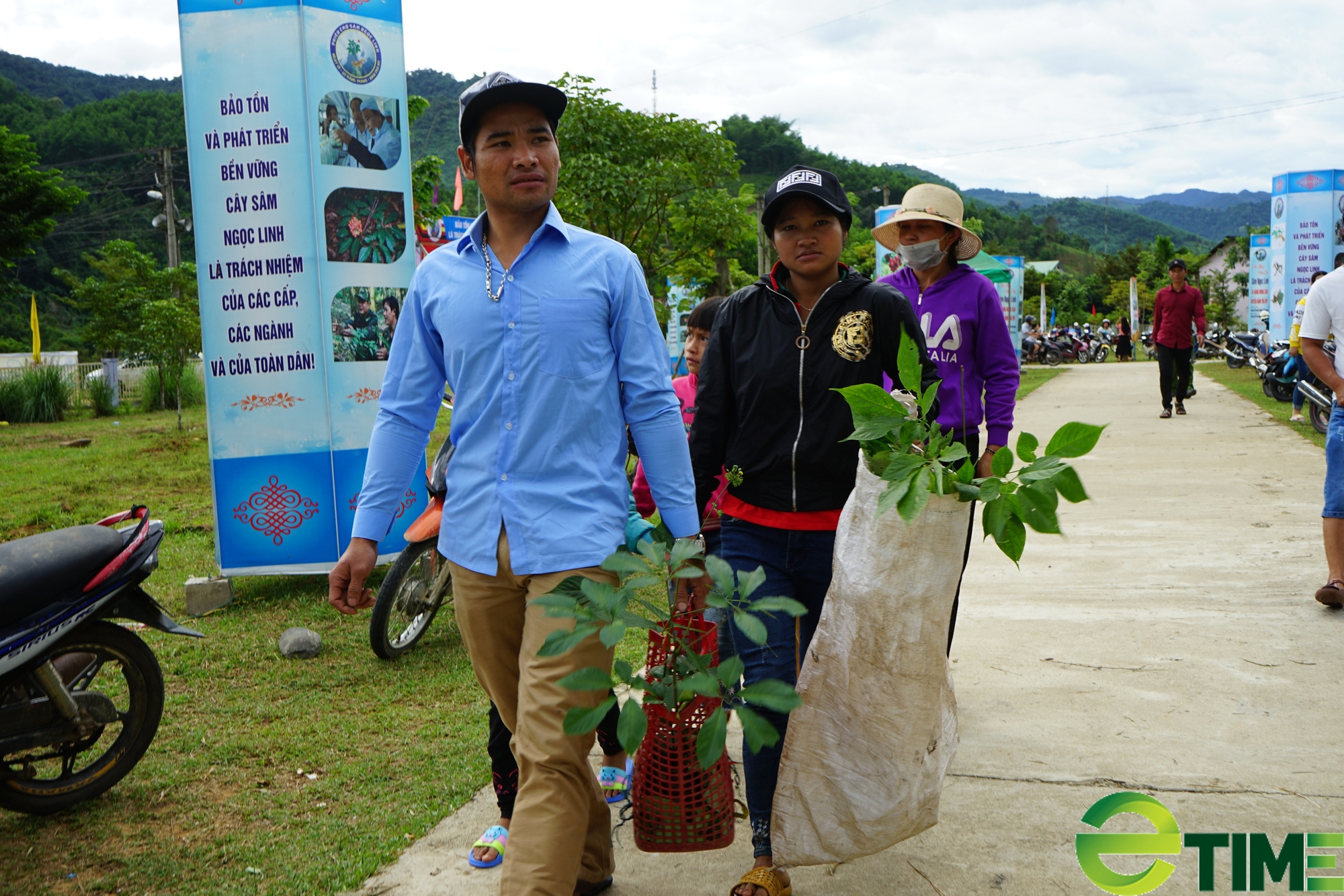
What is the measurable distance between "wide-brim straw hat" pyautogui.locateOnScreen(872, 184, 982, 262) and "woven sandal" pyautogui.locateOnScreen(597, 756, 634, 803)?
2.04 m

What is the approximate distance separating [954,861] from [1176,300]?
1119 centimetres

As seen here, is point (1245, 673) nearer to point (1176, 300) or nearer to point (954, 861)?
point (954, 861)

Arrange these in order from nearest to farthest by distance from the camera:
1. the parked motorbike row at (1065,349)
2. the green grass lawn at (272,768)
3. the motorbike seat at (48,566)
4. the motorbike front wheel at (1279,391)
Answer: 1. the green grass lawn at (272,768)
2. the motorbike seat at (48,566)
3. the motorbike front wheel at (1279,391)
4. the parked motorbike row at (1065,349)

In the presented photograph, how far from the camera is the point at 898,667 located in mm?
2434

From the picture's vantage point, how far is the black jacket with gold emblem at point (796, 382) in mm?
2738

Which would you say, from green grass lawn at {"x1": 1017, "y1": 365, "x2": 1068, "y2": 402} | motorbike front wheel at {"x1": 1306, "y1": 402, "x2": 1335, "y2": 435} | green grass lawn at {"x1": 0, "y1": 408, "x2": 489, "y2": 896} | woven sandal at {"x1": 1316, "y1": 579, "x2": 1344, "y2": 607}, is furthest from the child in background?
green grass lawn at {"x1": 1017, "y1": 365, "x2": 1068, "y2": 402}

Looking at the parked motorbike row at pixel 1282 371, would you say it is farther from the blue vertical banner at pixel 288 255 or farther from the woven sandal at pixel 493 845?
the blue vertical banner at pixel 288 255

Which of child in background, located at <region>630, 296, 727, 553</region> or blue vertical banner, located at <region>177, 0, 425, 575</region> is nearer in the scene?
child in background, located at <region>630, 296, 727, 553</region>

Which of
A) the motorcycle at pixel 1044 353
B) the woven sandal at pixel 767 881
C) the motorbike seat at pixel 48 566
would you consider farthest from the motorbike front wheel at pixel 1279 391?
the motorcycle at pixel 1044 353

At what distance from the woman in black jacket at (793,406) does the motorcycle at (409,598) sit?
1959mm

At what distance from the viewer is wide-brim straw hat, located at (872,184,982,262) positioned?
3656 mm

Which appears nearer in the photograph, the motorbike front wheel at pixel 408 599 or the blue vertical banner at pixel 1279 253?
the motorbike front wheel at pixel 408 599

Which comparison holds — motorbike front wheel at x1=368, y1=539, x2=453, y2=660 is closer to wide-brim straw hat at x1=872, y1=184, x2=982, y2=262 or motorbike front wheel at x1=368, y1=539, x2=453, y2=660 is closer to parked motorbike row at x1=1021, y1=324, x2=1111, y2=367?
wide-brim straw hat at x1=872, y1=184, x2=982, y2=262

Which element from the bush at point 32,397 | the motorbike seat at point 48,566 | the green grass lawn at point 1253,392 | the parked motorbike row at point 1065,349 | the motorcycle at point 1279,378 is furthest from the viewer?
the parked motorbike row at point 1065,349
